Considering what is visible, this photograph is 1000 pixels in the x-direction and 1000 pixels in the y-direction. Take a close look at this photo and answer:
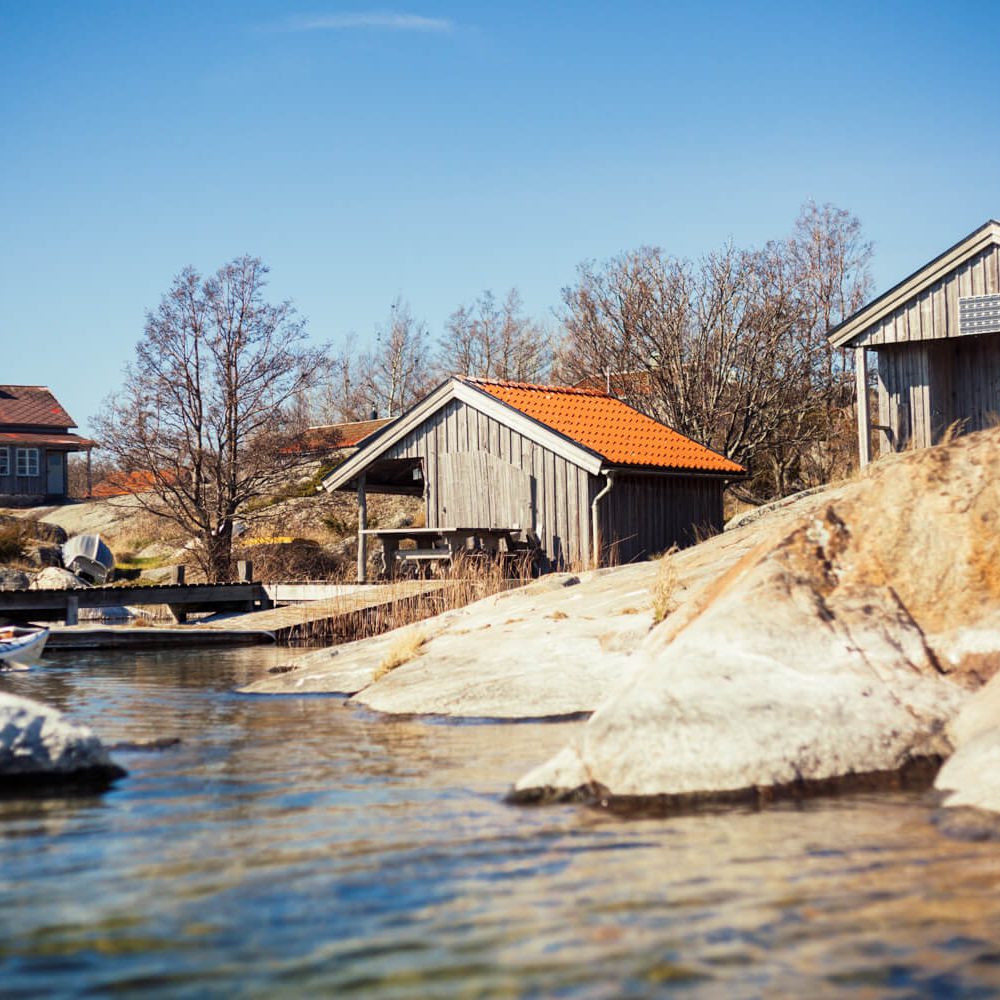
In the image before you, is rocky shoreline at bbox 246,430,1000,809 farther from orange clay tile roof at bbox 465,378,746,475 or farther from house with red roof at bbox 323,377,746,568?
orange clay tile roof at bbox 465,378,746,475

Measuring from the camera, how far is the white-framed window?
52.0 metres

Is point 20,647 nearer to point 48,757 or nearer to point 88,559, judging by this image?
point 48,757

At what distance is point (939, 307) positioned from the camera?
2055 cm

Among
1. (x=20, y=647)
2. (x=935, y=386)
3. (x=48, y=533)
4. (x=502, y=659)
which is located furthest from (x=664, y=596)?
(x=48, y=533)

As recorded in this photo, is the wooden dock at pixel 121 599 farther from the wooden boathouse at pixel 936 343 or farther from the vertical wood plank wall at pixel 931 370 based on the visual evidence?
the vertical wood plank wall at pixel 931 370

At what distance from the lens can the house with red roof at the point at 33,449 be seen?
5159cm

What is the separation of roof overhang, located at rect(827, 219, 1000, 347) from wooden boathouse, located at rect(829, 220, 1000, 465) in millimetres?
16

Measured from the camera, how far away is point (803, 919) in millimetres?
4395

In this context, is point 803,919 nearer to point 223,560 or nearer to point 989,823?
point 989,823

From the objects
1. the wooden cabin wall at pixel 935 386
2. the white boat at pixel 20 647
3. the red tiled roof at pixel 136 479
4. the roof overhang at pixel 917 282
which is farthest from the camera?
the red tiled roof at pixel 136 479

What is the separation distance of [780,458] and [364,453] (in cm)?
1506

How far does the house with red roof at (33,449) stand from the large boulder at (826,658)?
153 feet

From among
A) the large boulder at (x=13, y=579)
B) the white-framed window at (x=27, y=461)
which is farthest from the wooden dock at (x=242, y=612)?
the white-framed window at (x=27, y=461)

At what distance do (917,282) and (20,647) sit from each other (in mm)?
15234
